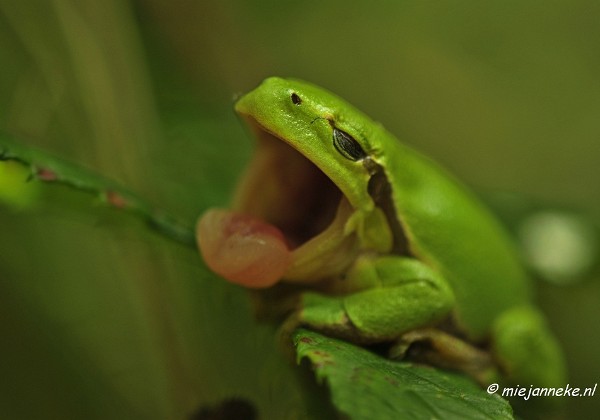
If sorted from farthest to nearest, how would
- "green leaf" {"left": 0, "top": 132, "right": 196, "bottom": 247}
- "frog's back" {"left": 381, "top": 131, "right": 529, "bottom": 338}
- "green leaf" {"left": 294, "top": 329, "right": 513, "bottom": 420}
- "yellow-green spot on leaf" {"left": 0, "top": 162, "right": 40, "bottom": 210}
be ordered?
"frog's back" {"left": 381, "top": 131, "right": 529, "bottom": 338} < "yellow-green spot on leaf" {"left": 0, "top": 162, "right": 40, "bottom": 210} < "green leaf" {"left": 0, "top": 132, "right": 196, "bottom": 247} < "green leaf" {"left": 294, "top": 329, "right": 513, "bottom": 420}

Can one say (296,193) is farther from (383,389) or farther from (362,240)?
(383,389)

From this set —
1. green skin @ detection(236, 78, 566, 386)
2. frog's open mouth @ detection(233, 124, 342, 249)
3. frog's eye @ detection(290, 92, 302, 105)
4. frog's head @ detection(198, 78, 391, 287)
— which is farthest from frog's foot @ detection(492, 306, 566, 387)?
frog's eye @ detection(290, 92, 302, 105)

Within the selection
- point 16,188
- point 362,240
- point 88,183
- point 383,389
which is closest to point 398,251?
point 362,240

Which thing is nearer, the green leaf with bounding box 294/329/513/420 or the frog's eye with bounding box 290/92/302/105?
the green leaf with bounding box 294/329/513/420

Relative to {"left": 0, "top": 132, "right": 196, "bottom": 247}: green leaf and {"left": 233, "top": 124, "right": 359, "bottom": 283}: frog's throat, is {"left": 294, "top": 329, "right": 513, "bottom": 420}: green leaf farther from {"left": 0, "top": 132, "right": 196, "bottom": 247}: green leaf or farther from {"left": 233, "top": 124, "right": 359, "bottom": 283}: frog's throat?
{"left": 0, "top": 132, "right": 196, "bottom": 247}: green leaf

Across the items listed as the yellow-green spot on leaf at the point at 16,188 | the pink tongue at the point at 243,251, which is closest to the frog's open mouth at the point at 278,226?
the pink tongue at the point at 243,251

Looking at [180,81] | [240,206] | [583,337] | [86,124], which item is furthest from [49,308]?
[583,337]
